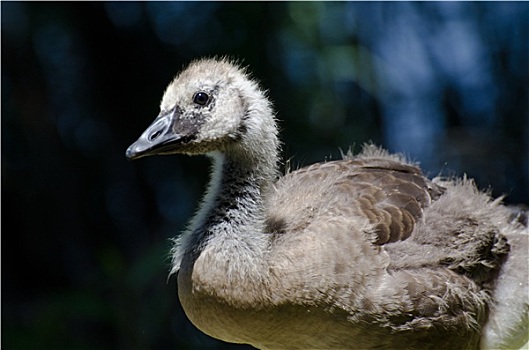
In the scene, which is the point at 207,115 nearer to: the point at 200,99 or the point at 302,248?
the point at 200,99

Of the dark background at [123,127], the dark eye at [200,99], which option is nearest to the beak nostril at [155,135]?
the dark eye at [200,99]

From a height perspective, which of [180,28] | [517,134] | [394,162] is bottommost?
[394,162]

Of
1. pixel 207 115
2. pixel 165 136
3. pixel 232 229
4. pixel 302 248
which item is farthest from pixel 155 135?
pixel 302 248

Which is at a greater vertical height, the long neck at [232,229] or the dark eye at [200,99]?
the dark eye at [200,99]

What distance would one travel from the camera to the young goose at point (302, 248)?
2.46 metres

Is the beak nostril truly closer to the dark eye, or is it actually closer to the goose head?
the goose head

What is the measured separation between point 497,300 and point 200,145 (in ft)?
3.61

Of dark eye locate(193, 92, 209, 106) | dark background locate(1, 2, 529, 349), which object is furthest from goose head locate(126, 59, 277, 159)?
dark background locate(1, 2, 529, 349)

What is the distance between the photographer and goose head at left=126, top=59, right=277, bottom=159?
2.51 m

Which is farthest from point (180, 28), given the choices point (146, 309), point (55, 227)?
point (146, 309)

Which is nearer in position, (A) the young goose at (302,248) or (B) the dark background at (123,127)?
(A) the young goose at (302,248)

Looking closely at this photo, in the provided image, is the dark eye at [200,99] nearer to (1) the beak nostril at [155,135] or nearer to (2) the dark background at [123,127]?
(1) the beak nostril at [155,135]

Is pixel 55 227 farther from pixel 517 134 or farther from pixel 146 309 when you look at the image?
pixel 517 134

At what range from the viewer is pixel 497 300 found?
292 centimetres
